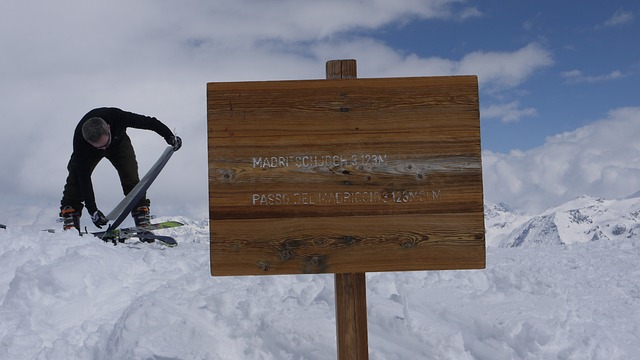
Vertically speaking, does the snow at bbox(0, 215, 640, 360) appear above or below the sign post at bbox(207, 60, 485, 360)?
below

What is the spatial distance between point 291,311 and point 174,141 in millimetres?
4318

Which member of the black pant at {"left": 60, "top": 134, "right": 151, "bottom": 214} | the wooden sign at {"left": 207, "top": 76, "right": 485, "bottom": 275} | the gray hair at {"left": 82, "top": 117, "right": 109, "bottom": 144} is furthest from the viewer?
the black pant at {"left": 60, "top": 134, "right": 151, "bottom": 214}

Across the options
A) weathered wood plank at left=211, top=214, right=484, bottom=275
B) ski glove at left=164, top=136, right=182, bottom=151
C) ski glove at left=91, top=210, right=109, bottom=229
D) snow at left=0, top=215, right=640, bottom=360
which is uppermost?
ski glove at left=164, top=136, right=182, bottom=151

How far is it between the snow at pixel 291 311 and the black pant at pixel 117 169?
5.89 ft

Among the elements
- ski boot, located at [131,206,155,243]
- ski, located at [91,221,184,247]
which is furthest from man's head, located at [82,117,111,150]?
ski, located at [91,221,184,247]

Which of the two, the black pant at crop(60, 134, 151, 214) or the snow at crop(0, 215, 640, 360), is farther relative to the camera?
the black pant at crop(60, 134, 151, 214)

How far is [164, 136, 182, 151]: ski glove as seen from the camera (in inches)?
350

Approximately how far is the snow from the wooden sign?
1550mm

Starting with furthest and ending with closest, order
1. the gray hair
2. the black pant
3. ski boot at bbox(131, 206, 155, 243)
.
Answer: ski boot at bbox(131, 206, 155, 243) → the black pant → the gray hair

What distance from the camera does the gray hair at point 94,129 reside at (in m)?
7.89

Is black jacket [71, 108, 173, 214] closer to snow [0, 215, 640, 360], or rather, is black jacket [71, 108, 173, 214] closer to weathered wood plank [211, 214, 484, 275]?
snow [0, 215, 640, 360]

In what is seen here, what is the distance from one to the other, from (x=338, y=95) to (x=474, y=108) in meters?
0.93

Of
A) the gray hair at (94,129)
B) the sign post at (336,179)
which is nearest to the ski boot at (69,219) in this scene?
the gray hair at (94,129)

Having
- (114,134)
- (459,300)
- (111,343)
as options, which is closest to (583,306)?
(459,300)
